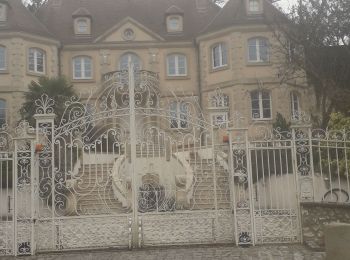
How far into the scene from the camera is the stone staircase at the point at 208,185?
409 inches

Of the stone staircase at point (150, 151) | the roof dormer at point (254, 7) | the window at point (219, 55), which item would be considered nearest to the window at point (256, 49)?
the window at point (219, 55)

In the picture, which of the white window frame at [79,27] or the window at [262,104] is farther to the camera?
the white window frame at [79,27]

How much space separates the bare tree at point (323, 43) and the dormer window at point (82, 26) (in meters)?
11.9

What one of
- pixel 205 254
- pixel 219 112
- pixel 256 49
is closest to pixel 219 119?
pixel 219 112

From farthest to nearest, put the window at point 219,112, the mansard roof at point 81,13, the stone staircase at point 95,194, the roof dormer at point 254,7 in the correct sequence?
the mansard roof at point 81,13 → the roof dormer at point 254,7 → the window at point 219,112 → the stone staircase at point 95,194

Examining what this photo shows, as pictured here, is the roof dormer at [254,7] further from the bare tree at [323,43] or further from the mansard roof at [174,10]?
the mansard roof at [174,10]

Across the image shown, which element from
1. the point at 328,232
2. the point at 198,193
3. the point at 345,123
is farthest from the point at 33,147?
the point at 345,123

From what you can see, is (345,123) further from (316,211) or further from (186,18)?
(186,18)

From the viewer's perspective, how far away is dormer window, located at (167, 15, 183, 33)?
30297 mm

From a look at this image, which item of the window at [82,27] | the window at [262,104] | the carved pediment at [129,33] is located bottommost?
the window at [262,104]

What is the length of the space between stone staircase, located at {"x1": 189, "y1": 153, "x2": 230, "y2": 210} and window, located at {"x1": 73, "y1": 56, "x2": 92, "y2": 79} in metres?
19.4

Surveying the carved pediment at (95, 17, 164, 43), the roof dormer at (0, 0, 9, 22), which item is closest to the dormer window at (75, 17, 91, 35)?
the carved pediment at (95, 17, 164, 43)

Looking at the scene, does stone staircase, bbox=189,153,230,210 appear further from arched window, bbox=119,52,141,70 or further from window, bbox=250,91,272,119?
arched window, bbox=119,52,141,70

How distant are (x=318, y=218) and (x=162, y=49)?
21195mm
